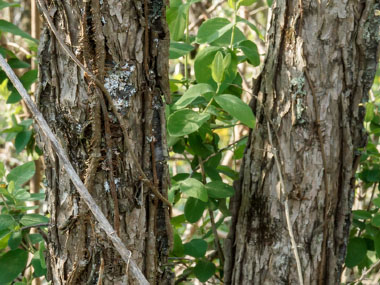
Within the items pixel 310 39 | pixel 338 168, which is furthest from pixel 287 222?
pixel 310 39

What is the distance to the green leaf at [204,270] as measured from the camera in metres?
1.59

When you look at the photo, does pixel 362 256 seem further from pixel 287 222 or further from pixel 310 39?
pixel 310 39

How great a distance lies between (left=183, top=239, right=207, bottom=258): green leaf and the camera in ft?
5.17

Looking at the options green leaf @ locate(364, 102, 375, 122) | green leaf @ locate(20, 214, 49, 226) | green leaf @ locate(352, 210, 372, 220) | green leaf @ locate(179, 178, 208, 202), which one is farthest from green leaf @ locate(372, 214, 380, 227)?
green leaf @ locate(20, 214, 49, 226)

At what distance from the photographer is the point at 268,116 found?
149 cm

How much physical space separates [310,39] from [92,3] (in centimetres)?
70

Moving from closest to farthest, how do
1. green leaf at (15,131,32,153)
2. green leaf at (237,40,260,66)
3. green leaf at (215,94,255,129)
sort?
green leaf at (215,94,255,129), green leaf at (237,40,260,66), green leaf at (15,131,32,153)

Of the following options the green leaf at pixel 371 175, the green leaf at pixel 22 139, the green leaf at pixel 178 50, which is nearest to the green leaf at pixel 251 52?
the green leaf at pixel 178 50

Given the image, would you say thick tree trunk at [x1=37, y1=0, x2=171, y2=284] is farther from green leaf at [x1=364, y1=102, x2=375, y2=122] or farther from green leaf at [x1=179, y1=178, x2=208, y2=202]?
green leaf at [x1=364, y1=102, x2=375, y2=122]

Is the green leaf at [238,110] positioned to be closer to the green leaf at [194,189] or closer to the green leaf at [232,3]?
the green leaf at [194,189]

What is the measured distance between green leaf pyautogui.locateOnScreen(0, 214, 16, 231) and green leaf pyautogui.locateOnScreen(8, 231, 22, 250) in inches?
1.2

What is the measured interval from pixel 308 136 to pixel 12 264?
0.91m

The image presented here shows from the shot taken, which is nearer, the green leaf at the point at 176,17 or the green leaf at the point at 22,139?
the green leaf at the point at 176,17

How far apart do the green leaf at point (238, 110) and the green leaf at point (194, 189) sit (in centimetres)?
23
